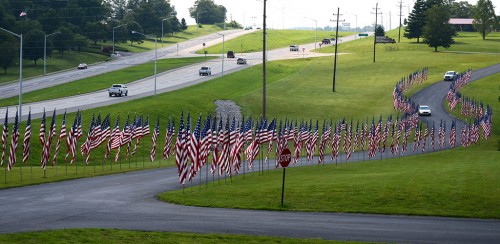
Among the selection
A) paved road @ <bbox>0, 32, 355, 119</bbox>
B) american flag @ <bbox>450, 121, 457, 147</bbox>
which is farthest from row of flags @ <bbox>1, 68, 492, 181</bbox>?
paved road @ <bbox>0, 32, 355, 119</bbox>

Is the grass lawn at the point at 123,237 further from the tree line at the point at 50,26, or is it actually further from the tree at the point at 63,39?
the tree at the point at 63,39

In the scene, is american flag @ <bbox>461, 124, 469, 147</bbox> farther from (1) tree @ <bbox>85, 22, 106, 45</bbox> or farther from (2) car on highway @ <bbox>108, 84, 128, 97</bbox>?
(1) tree @ <bbox>85, 22, 106, 45</bbox>

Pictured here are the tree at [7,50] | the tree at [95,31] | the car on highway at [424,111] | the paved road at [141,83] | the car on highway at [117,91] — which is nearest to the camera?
the paved road at [141,83]

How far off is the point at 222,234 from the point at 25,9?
503ft

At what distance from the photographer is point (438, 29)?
609 feet

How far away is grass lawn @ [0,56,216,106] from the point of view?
109m

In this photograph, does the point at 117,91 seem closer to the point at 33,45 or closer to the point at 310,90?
the point at 310,90

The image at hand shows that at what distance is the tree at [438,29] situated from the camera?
601 feet

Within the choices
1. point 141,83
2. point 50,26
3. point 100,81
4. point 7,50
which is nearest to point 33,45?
point 7,50

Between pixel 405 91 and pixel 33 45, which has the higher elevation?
pixel 33 45

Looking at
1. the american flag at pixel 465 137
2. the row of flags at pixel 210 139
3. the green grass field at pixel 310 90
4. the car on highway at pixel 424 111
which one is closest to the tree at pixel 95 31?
the green grass field at pixel 310 90

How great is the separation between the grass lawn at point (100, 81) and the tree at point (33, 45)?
1426 centimetres

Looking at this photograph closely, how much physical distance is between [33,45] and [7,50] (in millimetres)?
19051

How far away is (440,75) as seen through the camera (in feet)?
483
